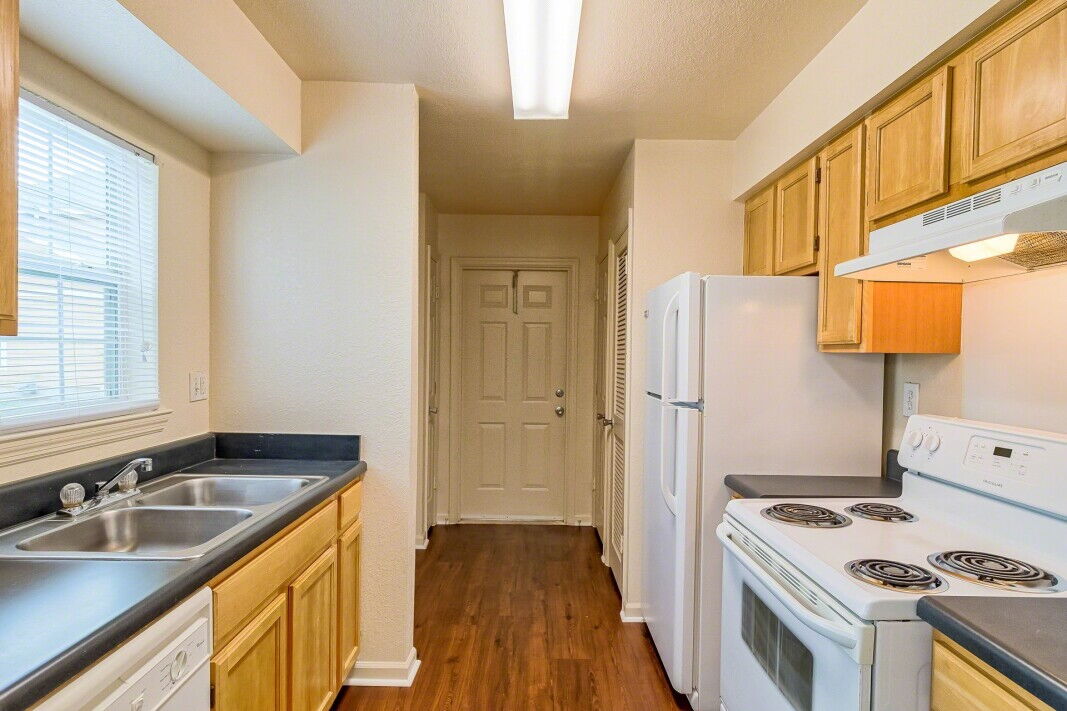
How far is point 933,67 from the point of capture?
160 cm

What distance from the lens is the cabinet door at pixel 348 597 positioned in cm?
210

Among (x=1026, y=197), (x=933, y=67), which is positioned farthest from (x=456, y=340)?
(x=1026, y=197)

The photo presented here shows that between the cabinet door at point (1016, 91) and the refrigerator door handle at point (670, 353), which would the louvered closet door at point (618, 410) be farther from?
the cabinet door at point (1016, 91)

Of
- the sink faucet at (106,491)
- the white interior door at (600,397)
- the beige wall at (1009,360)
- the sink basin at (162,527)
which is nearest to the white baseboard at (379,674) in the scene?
the sink basin at (162,527)

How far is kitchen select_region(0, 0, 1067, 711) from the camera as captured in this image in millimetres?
1200

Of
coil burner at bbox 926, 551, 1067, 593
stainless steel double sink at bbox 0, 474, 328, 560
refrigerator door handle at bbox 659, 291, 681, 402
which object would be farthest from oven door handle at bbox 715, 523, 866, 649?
stainless steel double sink at bbox 0, 474, 328, 560

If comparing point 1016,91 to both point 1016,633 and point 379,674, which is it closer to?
point 1016,633

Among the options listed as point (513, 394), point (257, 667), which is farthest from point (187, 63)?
point (513, 394)

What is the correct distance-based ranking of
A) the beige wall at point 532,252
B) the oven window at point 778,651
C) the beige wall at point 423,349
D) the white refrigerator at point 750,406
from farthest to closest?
1. the beige wall at point 532,252
2. the beige wall at point 423,349
3. the white refrigerator at point 750,406
4. the oven window at point 778,651

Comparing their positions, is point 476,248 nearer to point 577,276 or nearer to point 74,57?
point 577,276

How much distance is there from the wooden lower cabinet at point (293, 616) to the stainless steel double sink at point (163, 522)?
0.12 m

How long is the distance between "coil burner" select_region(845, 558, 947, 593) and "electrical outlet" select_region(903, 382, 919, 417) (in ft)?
3.13

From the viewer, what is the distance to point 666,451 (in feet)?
7.91

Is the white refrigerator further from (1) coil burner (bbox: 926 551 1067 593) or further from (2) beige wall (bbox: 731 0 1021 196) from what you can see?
(1) coil burner (bbox: 926 551 1067 593)
